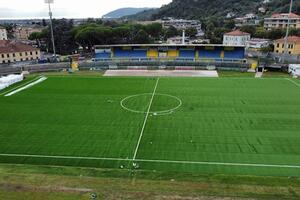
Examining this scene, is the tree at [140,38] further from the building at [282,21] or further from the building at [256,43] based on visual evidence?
the building at [282,21]

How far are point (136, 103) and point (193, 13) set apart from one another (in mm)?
142925

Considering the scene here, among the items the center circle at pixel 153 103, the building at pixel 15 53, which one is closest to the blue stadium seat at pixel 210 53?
the center circle at pixel 153 103

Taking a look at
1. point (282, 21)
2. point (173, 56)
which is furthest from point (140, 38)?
point (282, 21)

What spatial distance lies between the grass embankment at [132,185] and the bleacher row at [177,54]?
40345 millimetres

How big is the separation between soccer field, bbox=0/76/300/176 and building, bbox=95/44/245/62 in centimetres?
1730

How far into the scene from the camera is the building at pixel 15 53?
191 ft

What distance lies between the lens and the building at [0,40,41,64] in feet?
191

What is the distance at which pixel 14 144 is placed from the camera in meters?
21.8

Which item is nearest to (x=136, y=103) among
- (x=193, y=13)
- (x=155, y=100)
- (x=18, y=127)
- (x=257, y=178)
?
(x=155, y=100)

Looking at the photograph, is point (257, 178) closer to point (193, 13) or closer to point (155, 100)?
point (155, 100)

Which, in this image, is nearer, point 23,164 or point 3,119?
point 23,164

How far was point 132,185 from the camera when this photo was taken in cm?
1586

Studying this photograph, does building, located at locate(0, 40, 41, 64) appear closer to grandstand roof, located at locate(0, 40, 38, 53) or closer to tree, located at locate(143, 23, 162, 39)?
grandstand roof, located at locate(0, 40, 38, 53)

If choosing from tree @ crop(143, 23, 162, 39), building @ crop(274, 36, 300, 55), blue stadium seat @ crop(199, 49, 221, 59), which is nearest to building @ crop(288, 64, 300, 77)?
blue stadium seat @ crop(199, 49, 221, 59)
